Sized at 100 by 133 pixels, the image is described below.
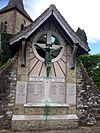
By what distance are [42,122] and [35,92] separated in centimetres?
128

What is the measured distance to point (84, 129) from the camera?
8984 mm

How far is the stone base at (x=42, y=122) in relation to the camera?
8750 millimetres

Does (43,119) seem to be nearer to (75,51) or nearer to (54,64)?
(54,64)

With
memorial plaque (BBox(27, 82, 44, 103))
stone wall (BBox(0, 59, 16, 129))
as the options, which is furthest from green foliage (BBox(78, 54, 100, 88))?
stone wall (BBox(0, 59, 16, 129))

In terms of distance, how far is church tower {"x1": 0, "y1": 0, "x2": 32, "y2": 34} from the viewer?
35.0 metres

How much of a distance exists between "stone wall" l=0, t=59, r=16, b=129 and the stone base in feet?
1.17

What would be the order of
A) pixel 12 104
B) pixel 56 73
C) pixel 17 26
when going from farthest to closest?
pixel 17 26 → pixel 56 73 → pixel 12 104

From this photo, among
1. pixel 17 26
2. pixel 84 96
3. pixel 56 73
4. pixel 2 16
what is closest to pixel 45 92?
pixel 56 73

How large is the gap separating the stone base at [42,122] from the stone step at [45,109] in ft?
0.53

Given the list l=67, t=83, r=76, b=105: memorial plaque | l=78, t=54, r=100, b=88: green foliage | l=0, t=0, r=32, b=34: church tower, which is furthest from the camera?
l=0, t=0, r=32, b=34: church tower

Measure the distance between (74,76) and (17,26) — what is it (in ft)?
90.4

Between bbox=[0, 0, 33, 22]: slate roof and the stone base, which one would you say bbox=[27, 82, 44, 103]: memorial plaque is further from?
bbox=[0, 0, 33, 22]: slate roof

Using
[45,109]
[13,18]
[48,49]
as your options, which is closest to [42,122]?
[45,109]

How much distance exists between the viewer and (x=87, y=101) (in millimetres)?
9766
